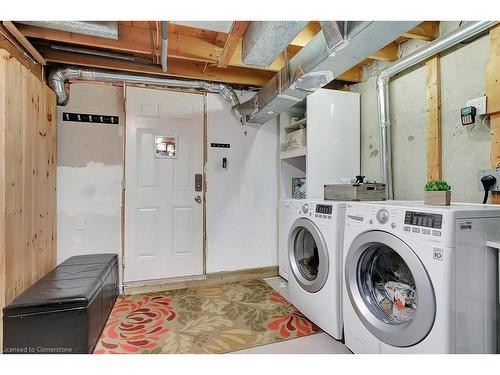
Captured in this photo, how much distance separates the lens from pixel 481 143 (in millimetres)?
1787

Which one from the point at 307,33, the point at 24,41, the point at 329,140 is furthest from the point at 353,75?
the point at 24,41

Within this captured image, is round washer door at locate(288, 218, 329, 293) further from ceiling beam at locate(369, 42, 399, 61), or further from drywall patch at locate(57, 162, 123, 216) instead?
drywall patch at locate(57, 162, 123, 216)

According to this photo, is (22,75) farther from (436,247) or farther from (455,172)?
(455,172)

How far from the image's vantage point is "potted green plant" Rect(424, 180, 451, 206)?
4.68ft

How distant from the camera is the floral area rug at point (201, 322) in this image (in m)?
1.82

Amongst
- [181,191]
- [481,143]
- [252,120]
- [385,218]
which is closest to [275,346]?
[385,218]

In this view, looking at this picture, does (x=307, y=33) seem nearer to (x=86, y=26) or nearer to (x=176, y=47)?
(x=176, y=47)

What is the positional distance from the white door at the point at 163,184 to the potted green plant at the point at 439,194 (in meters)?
2.12

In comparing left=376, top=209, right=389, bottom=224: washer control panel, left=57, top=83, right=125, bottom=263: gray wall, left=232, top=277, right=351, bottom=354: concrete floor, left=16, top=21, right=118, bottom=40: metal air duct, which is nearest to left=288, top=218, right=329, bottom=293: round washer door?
left=232, top=277, right=351, bottom=354: concrete floor

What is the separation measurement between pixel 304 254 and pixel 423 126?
1.45 metres

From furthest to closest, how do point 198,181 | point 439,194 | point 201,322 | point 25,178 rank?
point 198,181
point 201,322
point 25,178
point 439,194

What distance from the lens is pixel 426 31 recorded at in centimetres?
201

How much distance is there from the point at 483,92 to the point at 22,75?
3.12m

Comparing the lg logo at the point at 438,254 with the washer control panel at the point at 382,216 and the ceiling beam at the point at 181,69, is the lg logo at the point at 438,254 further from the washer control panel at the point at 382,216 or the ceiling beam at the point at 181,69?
the ceiling beam at the point at 181,69
